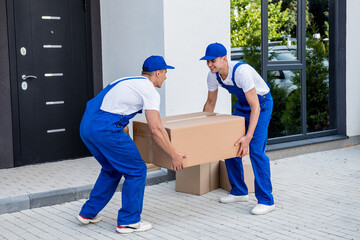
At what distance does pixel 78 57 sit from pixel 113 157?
3140 mm

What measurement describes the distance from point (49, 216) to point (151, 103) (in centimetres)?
172

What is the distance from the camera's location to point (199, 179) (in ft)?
21.6

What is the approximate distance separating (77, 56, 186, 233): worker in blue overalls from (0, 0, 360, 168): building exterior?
2.03m

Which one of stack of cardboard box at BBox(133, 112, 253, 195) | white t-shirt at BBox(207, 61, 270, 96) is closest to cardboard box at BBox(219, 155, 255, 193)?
stack of cardboard box at BBox(133, 112, 253, 195)

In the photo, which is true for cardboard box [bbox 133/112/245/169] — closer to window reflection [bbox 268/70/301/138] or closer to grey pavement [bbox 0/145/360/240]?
grey pavement [bbox 0/145/360/240]

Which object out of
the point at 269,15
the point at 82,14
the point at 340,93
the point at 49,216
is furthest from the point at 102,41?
the point at 340,93

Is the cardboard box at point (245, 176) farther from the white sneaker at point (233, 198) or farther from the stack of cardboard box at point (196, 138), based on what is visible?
the stack of cardboard box at point (196, 138)

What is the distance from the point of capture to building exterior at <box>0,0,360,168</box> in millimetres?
7312

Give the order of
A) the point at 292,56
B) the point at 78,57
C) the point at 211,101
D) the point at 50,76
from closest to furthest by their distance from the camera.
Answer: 1. the point at 211,101
2. the point at 50,76
3. the point at 78,57
4. the point at 292,56

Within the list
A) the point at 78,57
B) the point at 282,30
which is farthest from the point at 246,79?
the point at 282,30

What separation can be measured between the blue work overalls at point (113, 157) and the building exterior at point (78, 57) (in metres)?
2.04

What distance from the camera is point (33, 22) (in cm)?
753

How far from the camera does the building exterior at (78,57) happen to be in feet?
24.0

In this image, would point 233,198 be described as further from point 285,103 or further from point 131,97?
point 285,103
